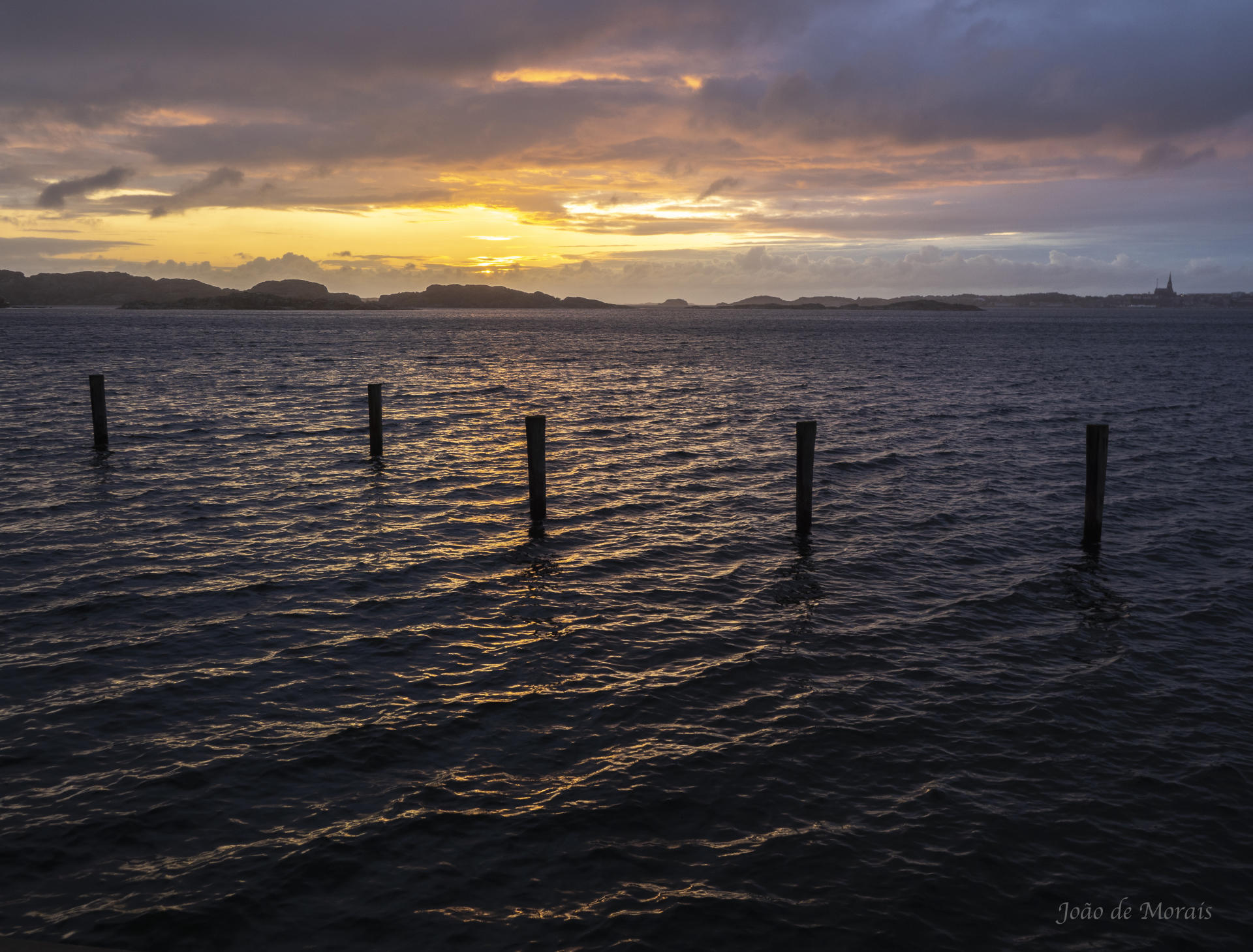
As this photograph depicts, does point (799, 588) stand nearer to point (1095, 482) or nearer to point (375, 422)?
point (1095, 482)

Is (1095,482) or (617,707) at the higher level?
(1095,482)

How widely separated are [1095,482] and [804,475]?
6.37 meters

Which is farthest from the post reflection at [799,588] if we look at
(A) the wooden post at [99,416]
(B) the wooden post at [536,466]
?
(A) the wooden post at [99,416]

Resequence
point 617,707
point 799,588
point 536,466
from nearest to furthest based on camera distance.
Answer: point 617,707, point 799,588, point 536,466

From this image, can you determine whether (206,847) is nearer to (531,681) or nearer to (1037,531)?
(531,681)

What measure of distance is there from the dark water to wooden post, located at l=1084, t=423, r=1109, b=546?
64 centimetres

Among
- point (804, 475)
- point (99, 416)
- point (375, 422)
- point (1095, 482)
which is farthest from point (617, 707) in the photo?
point (99, 416)

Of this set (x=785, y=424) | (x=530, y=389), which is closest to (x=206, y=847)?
(x=785, y=424)

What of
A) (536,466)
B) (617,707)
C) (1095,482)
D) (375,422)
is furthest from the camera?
(375,422)

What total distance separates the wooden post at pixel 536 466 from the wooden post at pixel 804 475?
6045mm

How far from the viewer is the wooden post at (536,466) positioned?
19703 mm

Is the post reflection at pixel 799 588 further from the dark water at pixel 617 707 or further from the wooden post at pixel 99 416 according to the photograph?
the wooden post at pixel 99 416

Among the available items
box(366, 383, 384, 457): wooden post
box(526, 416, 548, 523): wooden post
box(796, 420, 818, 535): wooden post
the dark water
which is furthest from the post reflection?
box(366, 383, 384, 457): wooden post

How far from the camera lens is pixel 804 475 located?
19781mm
